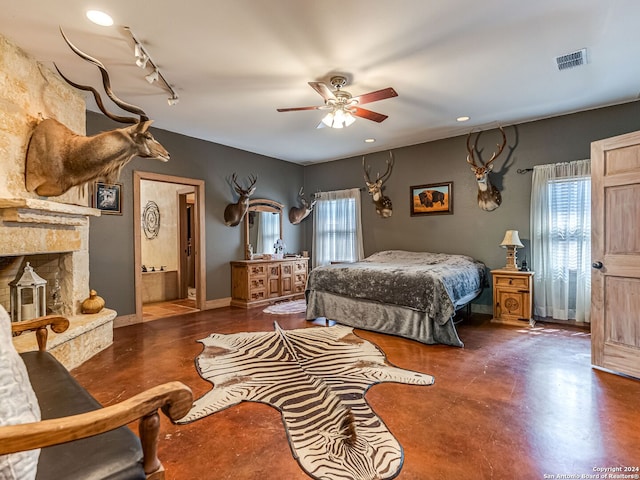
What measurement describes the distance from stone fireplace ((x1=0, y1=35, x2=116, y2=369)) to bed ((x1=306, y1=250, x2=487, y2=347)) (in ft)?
8.62

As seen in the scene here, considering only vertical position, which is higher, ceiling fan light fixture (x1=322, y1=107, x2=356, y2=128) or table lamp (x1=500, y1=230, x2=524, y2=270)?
ceiling fan light fixture (x1=322, y1=107, x2=356, y2=128)

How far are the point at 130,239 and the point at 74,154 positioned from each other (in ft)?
6.33

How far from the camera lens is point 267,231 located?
655cm

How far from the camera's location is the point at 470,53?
113 inches

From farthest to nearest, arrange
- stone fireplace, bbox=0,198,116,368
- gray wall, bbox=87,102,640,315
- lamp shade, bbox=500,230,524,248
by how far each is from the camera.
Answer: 1. lamp shade, bbox=500,230,524,248
2. gray wall, bbox=87,102,640,315
3. stone fireplace, bbox=0,198,116,368

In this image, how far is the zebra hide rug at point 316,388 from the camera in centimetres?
176

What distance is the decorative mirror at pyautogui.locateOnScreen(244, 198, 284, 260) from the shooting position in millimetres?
6180

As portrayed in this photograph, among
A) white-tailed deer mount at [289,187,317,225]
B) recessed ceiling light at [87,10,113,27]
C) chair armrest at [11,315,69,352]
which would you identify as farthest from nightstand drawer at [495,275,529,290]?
recessed ceiling light at [87,10,113,27]

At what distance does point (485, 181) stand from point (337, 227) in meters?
2.95

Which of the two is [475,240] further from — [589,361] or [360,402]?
[360,402]

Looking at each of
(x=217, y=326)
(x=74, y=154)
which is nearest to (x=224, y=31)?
(x=74, y=154)

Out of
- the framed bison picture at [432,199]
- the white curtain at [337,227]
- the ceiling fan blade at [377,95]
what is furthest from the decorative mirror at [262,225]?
the ceiling fan blade at [377,95]

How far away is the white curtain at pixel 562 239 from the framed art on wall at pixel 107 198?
5765mm

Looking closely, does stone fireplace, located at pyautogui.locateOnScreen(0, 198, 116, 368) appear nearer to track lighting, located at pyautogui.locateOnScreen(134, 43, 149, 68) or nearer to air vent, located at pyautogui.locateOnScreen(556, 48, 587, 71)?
track lighting, located at pyautogui.locateOnScreen(134, 43, 149, 68)
